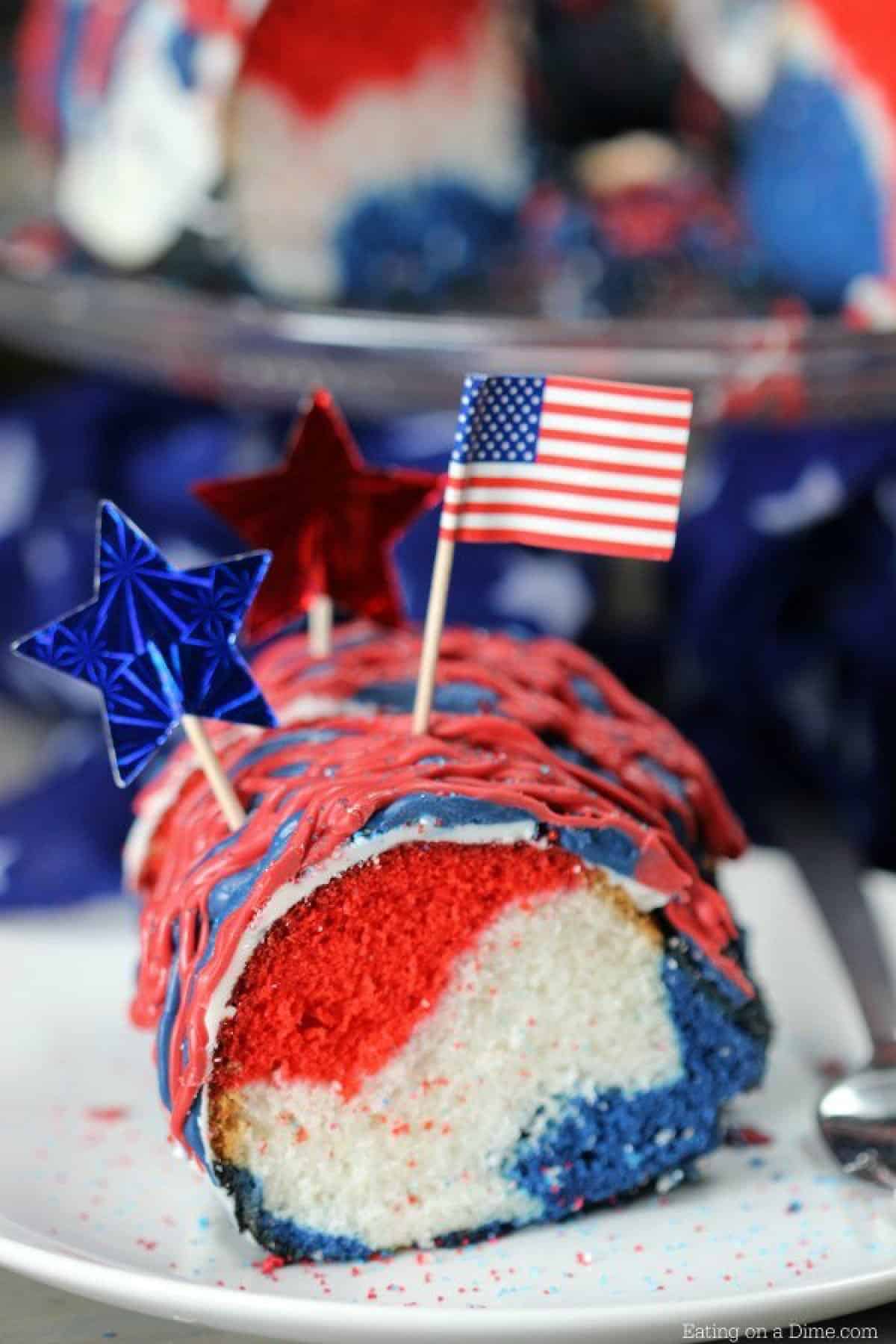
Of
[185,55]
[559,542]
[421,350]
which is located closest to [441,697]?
[559,542]

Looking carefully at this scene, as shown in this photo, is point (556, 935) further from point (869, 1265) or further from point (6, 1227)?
point (6, 1227)

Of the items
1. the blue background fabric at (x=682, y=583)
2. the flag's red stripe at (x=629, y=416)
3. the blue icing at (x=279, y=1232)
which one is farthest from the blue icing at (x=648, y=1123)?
the blue background fabric at (x=682, y=583)

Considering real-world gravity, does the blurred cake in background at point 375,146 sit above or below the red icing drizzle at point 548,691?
above

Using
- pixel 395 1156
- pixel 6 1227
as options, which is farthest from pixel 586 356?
pixel 6 1227

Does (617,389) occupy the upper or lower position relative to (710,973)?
upper

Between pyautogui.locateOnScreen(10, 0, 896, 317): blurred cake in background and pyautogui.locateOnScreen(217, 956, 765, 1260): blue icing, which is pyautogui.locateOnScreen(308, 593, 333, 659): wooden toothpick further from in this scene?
pyautogui.locateOnScreen(10, 0, 896, 317): blurred cake in background

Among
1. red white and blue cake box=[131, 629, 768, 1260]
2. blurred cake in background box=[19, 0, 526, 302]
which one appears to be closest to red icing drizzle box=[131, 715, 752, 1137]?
red white and blue cake box=[131, 629, 768, 1260]

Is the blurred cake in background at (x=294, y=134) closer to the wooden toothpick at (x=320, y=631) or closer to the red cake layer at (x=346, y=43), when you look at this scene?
the red cake layer at (x=346, y=43)

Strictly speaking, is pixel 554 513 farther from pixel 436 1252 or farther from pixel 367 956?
pixel 436 1252
